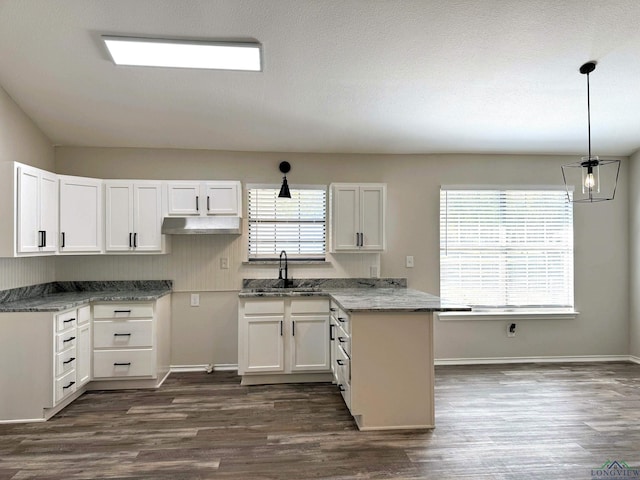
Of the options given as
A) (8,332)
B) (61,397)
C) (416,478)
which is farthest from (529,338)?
(8,332)

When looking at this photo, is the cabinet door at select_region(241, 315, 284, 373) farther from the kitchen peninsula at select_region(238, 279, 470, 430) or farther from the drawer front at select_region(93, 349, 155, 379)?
the drawer front at select_region(93, 349, 155, 379)

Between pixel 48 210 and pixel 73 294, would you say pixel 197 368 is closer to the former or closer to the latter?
pixel 73 294

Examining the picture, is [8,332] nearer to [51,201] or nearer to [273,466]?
[51,201]

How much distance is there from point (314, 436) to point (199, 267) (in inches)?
89.2

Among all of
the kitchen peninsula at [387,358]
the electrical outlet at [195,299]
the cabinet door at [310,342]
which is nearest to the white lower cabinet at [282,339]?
the cabinet door at [310,342]

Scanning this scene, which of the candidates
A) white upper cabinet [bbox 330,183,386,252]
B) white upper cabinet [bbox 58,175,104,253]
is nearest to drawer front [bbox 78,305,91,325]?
white upper cabinet [bbox 58,175,104,253]

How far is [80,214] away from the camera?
3.74 meters

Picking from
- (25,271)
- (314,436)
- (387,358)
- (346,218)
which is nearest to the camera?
(314,436)

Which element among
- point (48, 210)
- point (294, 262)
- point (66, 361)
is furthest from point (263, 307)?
point (48, 210)

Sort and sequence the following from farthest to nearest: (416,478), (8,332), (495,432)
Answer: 1. (8,332)
2. (495,432)
3. (416,478)

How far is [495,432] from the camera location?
2799mm

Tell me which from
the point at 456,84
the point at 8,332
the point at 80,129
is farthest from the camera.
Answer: the point at 80,129

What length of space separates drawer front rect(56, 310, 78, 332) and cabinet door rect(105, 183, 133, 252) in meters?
0.76

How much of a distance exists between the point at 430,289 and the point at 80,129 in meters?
4.02
